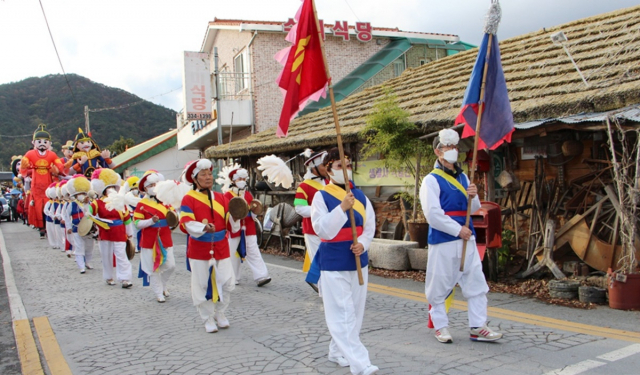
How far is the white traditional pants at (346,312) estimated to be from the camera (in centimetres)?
458

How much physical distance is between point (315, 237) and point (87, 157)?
955cm

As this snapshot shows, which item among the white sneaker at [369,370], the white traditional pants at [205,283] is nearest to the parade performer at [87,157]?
the white traditional pants at [205,283]

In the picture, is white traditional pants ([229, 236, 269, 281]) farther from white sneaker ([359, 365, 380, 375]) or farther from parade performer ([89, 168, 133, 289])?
white sneaker ([359, 365, 380, 375])

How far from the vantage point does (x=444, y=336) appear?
5555 millimetres

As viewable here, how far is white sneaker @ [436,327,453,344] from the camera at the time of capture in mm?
5547

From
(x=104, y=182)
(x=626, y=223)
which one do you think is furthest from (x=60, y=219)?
(x=626, y=223)

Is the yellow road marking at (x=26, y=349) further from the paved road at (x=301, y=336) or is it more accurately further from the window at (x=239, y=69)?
the window at (x=239, y=69)

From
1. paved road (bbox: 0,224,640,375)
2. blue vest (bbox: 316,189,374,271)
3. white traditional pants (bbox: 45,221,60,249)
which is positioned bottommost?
paved road (bbox: 0,224,640,375)

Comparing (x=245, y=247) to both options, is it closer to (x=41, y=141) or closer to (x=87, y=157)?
(x=87, y=157)

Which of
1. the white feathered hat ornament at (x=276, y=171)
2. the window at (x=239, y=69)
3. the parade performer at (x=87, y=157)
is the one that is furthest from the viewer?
the window at (x=239, y=69)

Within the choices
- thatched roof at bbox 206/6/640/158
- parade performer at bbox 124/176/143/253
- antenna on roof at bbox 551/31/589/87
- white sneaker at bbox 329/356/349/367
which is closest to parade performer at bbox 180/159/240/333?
white sneaker at bbox 329/356/349/367

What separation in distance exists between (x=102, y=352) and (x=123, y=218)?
16.0 feet

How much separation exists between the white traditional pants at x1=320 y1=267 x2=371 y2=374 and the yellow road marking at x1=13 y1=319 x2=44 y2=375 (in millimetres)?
2934

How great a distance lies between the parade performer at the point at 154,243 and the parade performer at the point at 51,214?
29.3ft
